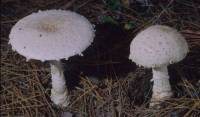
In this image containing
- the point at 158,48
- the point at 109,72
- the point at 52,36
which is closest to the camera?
the point at 158,48

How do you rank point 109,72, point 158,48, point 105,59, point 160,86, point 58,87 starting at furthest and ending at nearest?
point 105,59 → point 109,72 → point 58,87 → point 160,86 → point 158,48

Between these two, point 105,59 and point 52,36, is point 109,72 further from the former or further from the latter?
point 52,36

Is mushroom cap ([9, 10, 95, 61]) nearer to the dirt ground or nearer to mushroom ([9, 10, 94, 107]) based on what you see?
mushroom ([9, 10, 94, 107])

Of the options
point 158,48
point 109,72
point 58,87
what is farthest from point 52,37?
point 109,72

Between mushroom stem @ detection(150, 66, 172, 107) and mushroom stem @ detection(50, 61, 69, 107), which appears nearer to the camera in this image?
mushroom stem @ detection(150, 66, 172, 107)

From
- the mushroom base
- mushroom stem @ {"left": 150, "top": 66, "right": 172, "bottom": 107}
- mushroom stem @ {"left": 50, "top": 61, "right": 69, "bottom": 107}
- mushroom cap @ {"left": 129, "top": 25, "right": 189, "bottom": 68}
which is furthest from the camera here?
the mushroom base

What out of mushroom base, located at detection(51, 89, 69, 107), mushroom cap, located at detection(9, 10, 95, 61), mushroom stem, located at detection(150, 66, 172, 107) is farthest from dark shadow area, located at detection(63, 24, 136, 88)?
mushroom cap, located at detection(9, 10, 95, 61)

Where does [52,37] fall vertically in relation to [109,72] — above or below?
above

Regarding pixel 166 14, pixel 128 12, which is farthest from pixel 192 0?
pixel 128 12
